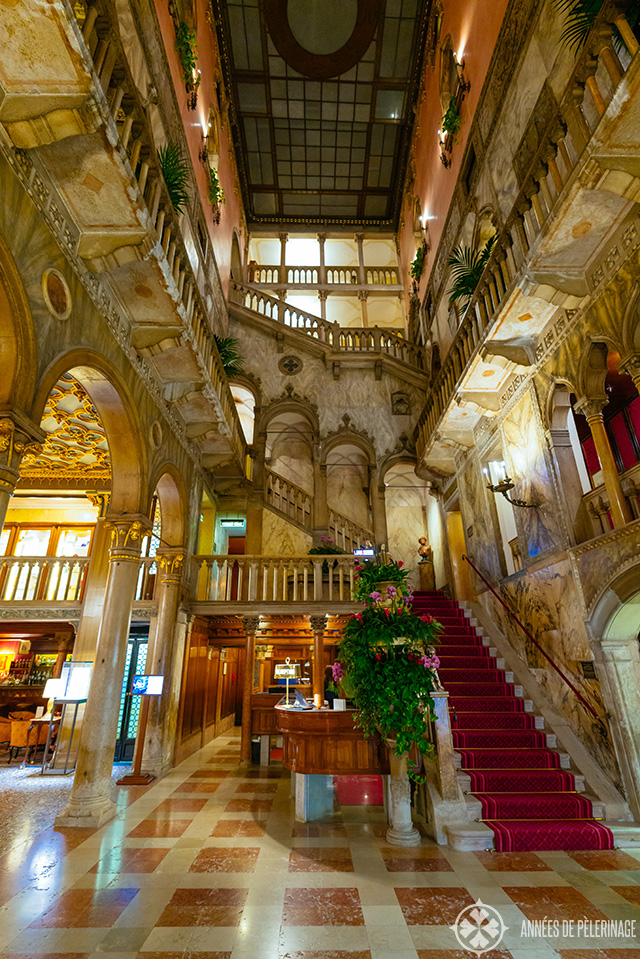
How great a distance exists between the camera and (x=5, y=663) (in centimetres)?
1321

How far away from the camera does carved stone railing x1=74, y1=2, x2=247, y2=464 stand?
437 cm

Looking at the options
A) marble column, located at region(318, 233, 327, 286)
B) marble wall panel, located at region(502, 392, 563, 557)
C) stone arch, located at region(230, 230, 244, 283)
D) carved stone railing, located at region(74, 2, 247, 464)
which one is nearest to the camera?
carved stone railing, located at region(74, 2, 247, 464)

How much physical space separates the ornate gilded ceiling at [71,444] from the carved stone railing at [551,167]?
247 inches

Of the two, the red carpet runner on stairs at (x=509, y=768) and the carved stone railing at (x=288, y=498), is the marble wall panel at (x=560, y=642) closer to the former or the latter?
the red carpet runner on stairs at (x=509, y=768)

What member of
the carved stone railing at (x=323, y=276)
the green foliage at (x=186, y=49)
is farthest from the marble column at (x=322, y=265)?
the green foliage at (x=186, y=49)

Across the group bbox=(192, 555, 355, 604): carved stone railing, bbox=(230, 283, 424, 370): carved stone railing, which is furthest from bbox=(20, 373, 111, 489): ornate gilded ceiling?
bbox=(230, 283, 424, 370): carved stone railing

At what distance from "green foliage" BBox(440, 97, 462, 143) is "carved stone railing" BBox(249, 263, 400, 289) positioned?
7.05m

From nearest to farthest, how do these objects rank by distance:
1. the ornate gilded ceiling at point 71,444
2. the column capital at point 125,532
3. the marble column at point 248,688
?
the column capital at point 125,532
the ornate gilded ceiling at point 71,444
the marble column at point 248,688

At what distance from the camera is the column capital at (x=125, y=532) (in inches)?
277

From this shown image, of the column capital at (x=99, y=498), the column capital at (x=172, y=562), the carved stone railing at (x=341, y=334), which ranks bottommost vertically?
the column capital at (x=172, y=562)

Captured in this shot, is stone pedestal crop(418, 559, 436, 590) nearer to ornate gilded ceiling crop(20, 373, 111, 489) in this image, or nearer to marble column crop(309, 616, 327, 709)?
marble column crop(309, 616, 327, 709)

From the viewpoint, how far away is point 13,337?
14.1 feet

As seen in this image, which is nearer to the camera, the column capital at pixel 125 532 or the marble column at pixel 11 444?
the marble column at pixel 11 444

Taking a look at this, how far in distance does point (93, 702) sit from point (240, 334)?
451 inches
